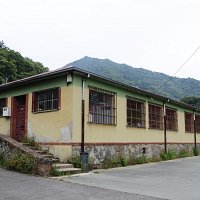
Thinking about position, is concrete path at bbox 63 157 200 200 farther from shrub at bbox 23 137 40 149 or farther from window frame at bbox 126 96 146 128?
window frame at bbox 126 96 146 128

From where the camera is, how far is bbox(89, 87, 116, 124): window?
48.8ft

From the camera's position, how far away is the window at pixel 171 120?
22.1 m

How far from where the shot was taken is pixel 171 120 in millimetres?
22641

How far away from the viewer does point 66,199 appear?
7902mm

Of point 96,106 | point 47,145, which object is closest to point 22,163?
point 47,145

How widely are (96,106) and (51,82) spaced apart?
2206 millimetres

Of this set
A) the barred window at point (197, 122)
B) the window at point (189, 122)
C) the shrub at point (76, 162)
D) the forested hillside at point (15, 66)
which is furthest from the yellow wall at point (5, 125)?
the forested hillside at point (15, 66)

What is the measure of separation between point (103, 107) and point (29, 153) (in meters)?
4.48

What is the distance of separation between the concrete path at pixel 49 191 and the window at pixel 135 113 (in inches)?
298

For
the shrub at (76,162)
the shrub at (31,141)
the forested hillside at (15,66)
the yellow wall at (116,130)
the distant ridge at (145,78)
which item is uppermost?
the distant ridge at (145,78)

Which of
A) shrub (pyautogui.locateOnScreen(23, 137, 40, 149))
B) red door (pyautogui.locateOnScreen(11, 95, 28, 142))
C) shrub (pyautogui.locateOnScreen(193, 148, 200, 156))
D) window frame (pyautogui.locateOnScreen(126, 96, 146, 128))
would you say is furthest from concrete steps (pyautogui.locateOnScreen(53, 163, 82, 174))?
shrub (pyautogui.locateOnScreen(193, 148, 200, 156))

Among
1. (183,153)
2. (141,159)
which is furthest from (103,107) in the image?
(183,153)

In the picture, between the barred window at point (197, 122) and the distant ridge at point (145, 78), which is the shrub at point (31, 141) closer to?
the barred window at point (197, 122)

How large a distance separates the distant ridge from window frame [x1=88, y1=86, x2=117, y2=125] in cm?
5374
